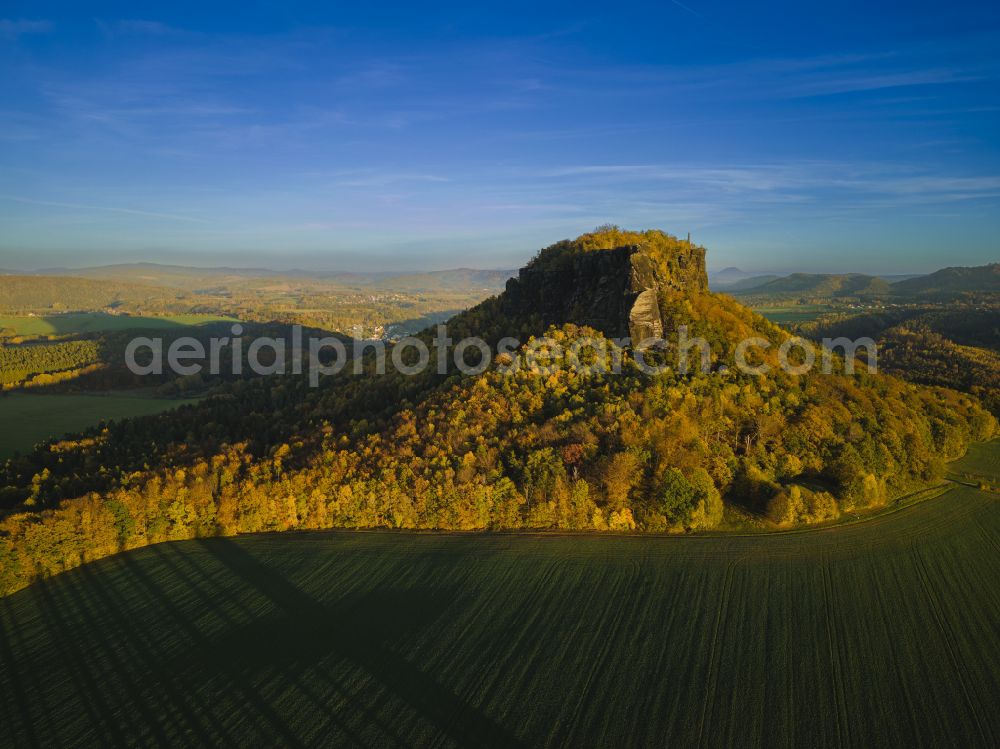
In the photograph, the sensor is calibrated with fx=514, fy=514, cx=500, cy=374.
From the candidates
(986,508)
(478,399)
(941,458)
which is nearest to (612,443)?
(478,399)

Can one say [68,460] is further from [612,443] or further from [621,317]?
[621,317]

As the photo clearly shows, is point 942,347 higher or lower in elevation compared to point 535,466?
higher

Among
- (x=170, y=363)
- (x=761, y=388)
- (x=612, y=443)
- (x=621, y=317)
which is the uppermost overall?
(x=621, y=317)

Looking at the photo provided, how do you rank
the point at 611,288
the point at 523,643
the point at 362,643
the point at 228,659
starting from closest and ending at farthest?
the point at 228,659 → the point at 523,643 → the point at 362,643 → the point at 611,288

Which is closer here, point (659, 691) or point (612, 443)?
→ point (659, 691)

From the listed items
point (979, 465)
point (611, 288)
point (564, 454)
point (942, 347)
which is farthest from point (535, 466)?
point (942, 347)

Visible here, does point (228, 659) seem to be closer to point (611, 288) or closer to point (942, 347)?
point (611, 288)
